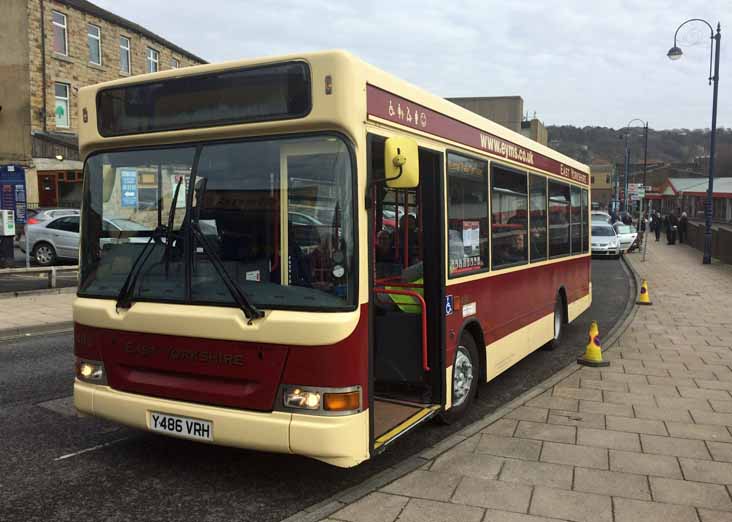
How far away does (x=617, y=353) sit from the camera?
9281mm

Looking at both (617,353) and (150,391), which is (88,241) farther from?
(617,353)

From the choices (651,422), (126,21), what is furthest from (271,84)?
(126,21)

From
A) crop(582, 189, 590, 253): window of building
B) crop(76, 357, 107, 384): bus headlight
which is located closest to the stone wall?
crop(582, 189, 590, 253): window of building

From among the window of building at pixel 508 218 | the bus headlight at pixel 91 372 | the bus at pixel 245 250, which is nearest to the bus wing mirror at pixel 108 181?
the bus at pixel 245 250

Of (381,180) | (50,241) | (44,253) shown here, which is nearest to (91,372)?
(381,180)

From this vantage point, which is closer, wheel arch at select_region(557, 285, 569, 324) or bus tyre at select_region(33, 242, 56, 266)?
wheel arch at select_region(557, 285, 569, 324)

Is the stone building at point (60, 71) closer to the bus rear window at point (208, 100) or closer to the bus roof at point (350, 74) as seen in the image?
the bus roof at point (350, 74)

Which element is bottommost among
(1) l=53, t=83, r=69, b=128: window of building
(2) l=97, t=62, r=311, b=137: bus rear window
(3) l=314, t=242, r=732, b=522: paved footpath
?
(3) l=314, t=242, r=732, b=522: paved footpath

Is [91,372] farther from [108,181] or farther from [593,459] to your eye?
[593,459]

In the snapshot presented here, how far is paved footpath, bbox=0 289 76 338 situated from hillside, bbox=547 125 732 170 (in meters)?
66.7

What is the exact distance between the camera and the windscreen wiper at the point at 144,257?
14.5 ft

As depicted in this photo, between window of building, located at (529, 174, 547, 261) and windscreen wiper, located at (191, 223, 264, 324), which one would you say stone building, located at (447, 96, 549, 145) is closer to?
window of building, located at (529, 174, 547, 261)

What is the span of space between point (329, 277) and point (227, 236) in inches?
28.6

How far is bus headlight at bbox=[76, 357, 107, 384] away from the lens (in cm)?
471
